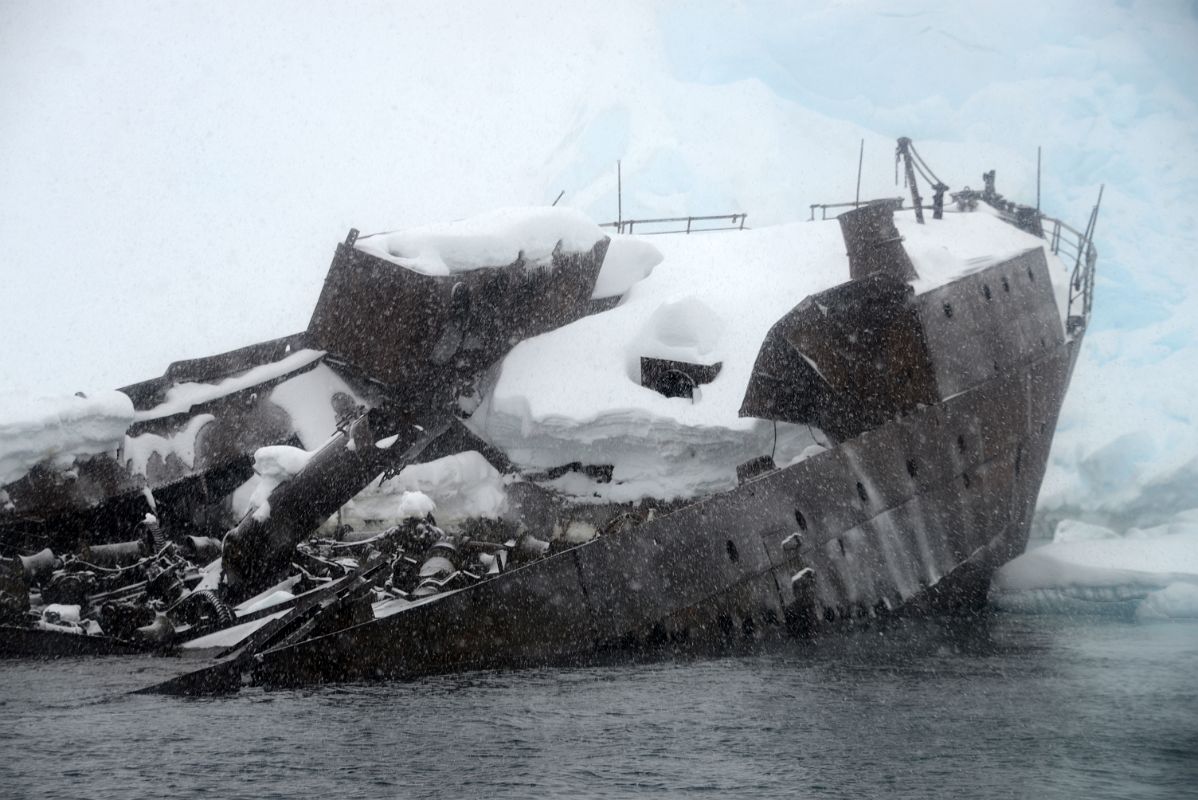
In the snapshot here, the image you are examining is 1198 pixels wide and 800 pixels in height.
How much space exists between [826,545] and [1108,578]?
4595mm

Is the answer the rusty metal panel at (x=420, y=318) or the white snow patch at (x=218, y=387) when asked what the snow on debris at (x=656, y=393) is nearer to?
the rusty metal panel at (x=420, y=318)

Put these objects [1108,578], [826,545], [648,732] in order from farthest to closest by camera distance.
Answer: [1108,578] → [826,545] → [648,732]

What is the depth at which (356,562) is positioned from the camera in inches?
404

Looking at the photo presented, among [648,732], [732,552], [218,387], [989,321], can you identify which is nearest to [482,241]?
[218,387]

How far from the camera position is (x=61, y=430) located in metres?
9.14

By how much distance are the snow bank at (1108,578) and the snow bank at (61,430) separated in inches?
396

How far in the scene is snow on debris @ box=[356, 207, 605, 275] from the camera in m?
12.1

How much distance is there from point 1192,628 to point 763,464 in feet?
16.0

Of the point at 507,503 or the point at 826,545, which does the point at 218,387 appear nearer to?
the point at 507,503

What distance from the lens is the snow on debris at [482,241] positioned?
1209 cm

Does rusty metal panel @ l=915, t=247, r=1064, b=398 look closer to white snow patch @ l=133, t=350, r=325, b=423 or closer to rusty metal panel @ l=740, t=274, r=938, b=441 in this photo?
rusty metal panel @ l=740, t=274, r=938, b=441

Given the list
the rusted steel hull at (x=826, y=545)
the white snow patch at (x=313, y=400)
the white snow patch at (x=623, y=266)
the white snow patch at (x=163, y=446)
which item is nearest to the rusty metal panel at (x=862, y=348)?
the rusted steel hull at (x=826, y=545)

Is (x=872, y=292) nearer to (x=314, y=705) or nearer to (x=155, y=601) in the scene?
(x=314, y=705)

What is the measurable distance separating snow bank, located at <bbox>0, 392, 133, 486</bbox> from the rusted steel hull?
3526mm
